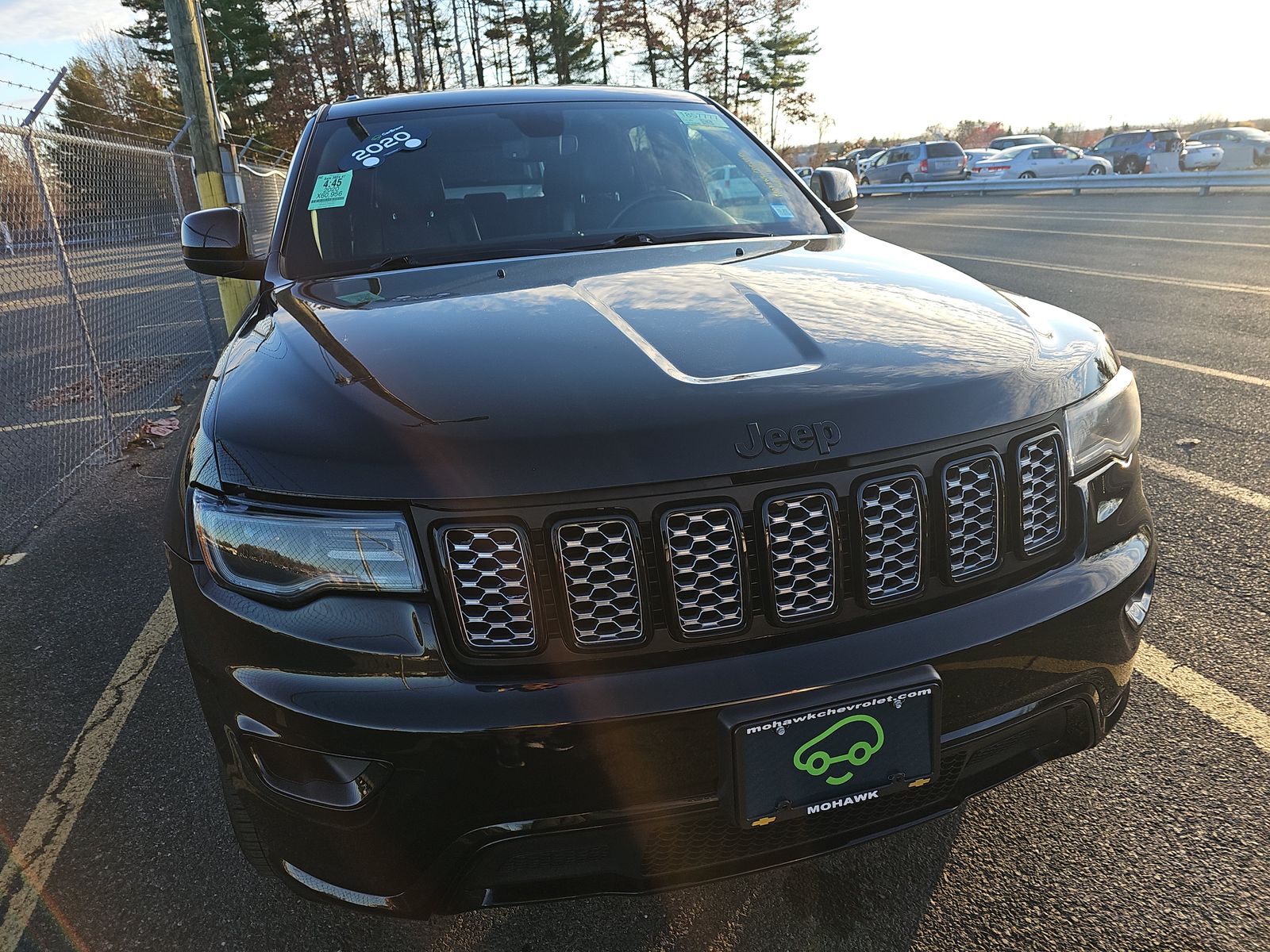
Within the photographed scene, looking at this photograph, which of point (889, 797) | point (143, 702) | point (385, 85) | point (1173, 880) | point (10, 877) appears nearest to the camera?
point (889, 797)

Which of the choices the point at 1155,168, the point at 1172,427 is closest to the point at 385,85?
the point at 1155,168

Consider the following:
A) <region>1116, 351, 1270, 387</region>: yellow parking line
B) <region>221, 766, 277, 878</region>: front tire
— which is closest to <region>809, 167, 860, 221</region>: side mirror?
<region>1116, 351, 1270, 387</region>: yellow parking line

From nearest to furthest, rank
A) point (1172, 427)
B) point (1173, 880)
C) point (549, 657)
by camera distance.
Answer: point (549, 657) → point (1173, 880) → point (1172, 427)

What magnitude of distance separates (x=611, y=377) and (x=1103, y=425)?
1028 millimetres

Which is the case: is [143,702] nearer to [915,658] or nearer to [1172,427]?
[915,658]

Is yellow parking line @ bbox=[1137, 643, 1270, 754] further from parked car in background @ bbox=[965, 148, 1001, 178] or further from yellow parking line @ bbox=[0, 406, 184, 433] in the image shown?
parked car in background @ bbox=[965, 148, 1001, 178]

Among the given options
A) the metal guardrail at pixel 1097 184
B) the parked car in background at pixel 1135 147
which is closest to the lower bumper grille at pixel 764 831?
the metal guardrail at pixel 1097 184

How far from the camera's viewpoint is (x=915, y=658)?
1489mm

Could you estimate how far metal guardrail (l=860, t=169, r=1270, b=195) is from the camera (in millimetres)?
17969

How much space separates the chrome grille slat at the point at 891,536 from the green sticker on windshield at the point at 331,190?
1.97m

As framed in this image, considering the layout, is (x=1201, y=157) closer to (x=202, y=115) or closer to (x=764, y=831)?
(x=202, y=115)

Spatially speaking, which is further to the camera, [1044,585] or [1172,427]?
[1172,427]

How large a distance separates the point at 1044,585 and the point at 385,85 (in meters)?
54.6

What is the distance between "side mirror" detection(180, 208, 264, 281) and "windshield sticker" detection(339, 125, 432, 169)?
413 millimetres
